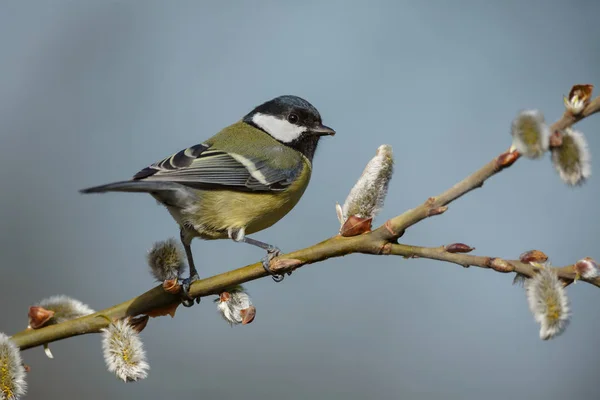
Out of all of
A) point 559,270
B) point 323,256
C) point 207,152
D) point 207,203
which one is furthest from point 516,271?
point 207,152

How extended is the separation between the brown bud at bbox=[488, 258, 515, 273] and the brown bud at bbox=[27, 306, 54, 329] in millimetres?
976

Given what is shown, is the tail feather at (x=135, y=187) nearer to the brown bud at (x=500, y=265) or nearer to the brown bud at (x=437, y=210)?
the brown bud at (x=437, y=210)

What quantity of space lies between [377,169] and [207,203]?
2.91 feet

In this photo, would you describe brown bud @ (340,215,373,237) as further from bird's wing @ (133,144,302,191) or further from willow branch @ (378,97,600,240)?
bird's wing @ (133,144,302,191)

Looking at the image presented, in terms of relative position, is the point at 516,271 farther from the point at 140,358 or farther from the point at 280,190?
the point at 280,190

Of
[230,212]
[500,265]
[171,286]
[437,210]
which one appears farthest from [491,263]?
[230,212]

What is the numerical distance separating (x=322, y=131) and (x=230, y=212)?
0.73 metres

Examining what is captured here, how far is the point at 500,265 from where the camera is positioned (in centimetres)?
112

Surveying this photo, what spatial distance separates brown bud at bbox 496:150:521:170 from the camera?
3.40 feet

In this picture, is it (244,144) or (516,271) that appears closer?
(516,271)

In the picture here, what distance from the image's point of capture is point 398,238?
1.22 metres

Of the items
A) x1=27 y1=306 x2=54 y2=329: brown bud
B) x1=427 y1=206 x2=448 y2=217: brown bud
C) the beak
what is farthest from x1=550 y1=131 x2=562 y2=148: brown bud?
the beak

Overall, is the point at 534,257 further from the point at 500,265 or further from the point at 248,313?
the point at 248,313

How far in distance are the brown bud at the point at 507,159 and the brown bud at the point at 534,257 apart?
187mm
